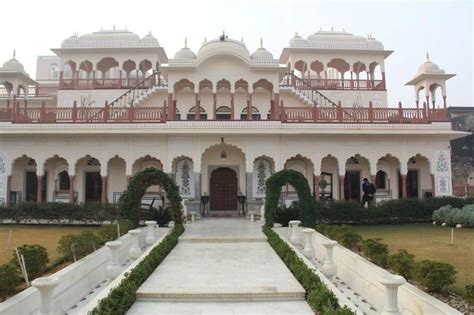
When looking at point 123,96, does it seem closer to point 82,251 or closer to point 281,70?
point 281,70

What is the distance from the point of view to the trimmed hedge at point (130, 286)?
19.6 feet

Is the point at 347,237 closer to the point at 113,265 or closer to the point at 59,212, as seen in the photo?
the point at 113,265

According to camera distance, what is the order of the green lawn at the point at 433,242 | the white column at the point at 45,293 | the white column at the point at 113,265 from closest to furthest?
the white column at the point at 45,293 < the white column at the point at 113,265 < the green lawn at the point at 433,242

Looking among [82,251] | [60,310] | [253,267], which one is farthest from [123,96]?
[60,310]

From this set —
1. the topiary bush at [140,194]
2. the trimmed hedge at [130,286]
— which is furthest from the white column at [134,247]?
A: the topiary bush at [140,194]

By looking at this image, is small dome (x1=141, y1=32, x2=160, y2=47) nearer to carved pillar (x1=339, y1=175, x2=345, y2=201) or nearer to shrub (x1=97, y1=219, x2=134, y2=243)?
carved pillar (x1=339, y1=175, x2=345, y2=201)

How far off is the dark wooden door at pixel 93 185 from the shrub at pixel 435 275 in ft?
56.9

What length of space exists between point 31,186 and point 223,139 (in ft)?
33.5

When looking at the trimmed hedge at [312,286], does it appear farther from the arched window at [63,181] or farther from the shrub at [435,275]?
the arched window at [63,181]

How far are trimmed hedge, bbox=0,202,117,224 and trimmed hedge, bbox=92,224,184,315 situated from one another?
6946 mm

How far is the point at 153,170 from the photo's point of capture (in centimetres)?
1409

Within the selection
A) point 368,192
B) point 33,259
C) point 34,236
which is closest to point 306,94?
point 368,192

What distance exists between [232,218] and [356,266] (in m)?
11.0

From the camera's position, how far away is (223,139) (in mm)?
19219
